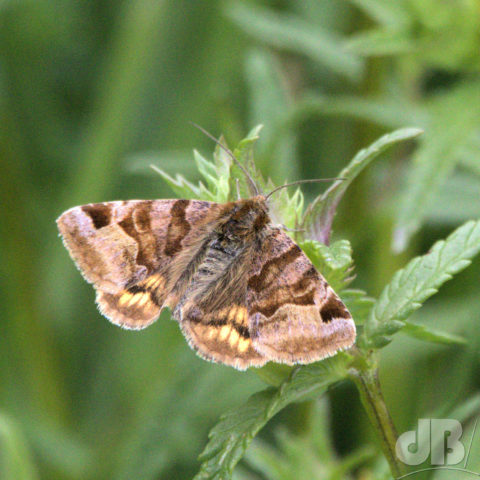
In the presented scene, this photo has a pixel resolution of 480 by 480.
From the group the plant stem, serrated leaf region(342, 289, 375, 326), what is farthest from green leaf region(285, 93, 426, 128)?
the plant stem

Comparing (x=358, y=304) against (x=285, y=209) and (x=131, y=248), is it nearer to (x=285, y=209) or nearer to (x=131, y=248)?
(x=285, y=209)

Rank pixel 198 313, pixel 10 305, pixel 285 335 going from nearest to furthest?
pixel 285 335 → pixel 198 313 → pixel 10 305

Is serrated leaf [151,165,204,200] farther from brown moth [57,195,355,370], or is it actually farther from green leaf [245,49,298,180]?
green leaf [245,49,298,180]

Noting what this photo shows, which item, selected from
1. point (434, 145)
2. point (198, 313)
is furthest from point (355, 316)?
point (434, 145)

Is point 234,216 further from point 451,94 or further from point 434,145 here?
point 451,94

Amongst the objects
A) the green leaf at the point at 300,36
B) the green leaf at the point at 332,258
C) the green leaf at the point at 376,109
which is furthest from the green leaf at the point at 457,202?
the green leaf at the point at 332,258

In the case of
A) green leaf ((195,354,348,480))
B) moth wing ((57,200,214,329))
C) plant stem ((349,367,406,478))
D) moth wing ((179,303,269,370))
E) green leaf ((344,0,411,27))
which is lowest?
plant stem ((349,367,406,478))
